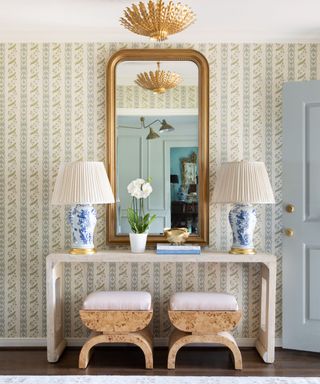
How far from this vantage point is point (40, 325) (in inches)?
143

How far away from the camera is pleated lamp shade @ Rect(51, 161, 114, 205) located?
319cm

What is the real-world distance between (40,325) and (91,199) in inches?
45.1

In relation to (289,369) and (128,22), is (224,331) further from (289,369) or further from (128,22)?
(128,22)

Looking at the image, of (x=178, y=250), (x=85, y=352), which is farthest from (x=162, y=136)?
(x=85, y=352)

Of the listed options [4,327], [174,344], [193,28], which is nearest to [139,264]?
[174,344]

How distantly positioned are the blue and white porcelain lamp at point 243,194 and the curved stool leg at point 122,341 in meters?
0.86

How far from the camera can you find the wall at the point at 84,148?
3590 mm

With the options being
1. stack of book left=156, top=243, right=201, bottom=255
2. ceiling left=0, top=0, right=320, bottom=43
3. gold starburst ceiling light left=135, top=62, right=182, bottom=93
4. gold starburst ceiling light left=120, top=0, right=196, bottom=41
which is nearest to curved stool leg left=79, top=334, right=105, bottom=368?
stack of book left=156, top=243, right=201, bottom=255

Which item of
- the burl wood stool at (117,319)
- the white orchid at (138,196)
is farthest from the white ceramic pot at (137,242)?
the burl wood stool at (117,319)

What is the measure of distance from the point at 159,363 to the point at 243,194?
1286 millimetres

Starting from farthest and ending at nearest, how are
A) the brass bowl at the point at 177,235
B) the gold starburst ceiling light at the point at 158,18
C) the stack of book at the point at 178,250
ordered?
the brass bowl at the point at 177,235, the stack of book at the point at 178,250, the gold starburst ceiling light at the point at 158,18

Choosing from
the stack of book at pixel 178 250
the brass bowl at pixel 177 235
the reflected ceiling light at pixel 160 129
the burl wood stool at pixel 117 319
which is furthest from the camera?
the reflected ceiling light at pixel 160 129

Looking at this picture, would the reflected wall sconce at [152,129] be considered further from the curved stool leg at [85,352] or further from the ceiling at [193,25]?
the curved stool leg at [85,352]

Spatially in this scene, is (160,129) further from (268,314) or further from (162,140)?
(268,314)
